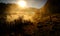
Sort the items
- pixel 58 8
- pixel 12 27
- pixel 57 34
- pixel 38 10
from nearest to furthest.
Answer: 1. pixel 57 34
2. pixel 12 27
3. pixel 58 8
4. pixel 38 10

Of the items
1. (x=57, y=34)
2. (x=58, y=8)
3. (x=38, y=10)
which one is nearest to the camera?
(x=57, y=34)

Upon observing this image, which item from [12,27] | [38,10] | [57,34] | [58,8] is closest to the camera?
[57,34]

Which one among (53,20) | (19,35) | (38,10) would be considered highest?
(38,10)

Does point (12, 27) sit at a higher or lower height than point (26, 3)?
lower

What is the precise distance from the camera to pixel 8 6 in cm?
1366

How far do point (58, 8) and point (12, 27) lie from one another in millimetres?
4103

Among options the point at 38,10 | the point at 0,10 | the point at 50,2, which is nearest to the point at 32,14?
the point at 38,10

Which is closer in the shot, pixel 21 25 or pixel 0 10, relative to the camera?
pixel 21 25

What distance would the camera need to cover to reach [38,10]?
13562 millimetres

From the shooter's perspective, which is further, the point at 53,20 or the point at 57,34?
the point at 53,20

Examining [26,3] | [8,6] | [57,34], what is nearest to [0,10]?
[8,6]

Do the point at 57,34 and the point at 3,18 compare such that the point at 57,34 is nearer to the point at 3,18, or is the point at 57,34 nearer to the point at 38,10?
the point at 38,10

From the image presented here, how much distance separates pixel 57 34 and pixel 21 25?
112 inches

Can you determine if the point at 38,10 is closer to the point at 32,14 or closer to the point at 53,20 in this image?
the point at 32,14
